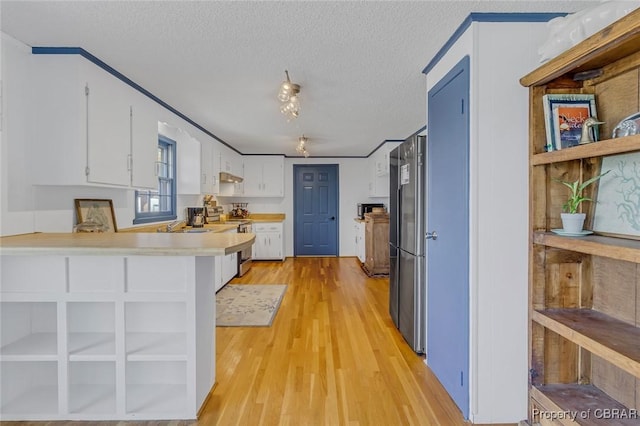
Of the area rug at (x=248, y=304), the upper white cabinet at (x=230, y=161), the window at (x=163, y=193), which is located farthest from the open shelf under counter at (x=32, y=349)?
the upper white cabinet at (x=230, y=161)

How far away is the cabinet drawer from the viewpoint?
6425mm

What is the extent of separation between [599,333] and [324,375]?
1695mm

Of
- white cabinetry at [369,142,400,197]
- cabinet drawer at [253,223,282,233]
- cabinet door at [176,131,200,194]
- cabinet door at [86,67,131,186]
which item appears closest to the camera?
cabinet door at [86,67,131,186]

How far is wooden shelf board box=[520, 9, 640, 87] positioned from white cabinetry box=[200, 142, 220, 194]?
13.1ft

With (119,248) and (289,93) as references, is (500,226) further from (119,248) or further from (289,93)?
(119,248)

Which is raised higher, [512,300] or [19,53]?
[19,53]

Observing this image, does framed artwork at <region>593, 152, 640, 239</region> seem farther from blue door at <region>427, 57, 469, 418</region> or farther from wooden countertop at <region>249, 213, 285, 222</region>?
wooden countertop at <region>249, 213, 285, 222</region>

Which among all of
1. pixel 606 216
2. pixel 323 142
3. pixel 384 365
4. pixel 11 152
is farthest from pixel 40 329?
pixel 323 142

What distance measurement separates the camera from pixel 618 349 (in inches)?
40.2

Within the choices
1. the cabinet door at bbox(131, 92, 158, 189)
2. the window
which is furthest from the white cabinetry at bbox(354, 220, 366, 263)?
the cabinet door at bbox(131, 92, 158, 189)

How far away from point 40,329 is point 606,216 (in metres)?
3.17

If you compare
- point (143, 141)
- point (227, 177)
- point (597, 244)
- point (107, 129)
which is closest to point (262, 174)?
point (227, 177)

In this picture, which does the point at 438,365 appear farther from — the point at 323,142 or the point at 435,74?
the point at 323,142

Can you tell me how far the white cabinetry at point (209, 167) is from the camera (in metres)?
4.44
